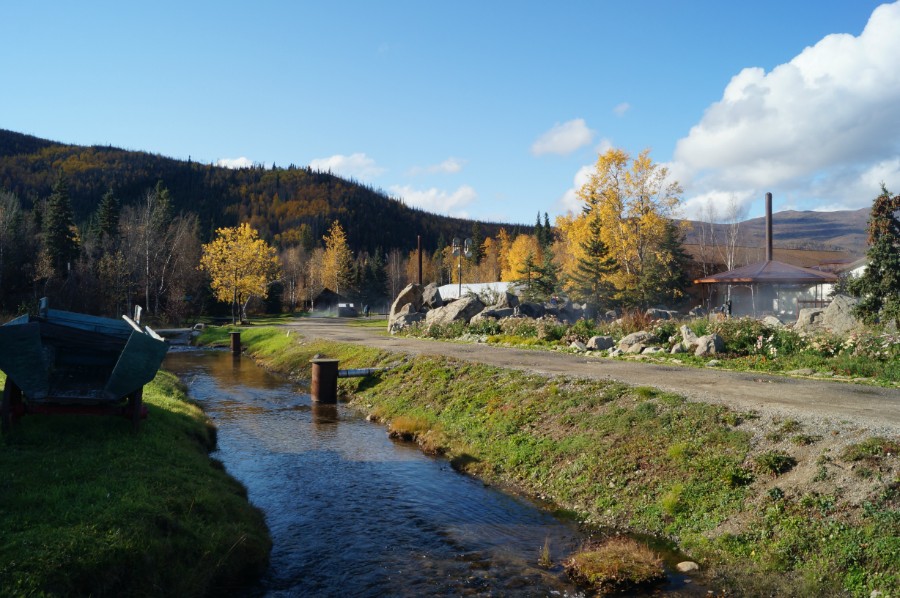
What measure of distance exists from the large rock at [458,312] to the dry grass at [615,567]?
23123mm

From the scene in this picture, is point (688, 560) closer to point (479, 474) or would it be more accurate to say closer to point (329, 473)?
point (479, 474)

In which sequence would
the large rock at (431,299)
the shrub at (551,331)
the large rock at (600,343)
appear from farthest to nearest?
the large rock at (431,299) < the shrub at (551,331) < the large rock at (600,343)

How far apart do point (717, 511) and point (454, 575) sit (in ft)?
11.5

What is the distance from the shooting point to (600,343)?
20.0 metres

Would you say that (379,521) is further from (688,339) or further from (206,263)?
(206,263)

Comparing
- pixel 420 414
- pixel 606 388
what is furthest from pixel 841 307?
pixel 420 414

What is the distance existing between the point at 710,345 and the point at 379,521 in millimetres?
12110

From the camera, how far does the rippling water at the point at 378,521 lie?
6.62 meters

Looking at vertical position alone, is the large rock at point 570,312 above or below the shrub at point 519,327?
above

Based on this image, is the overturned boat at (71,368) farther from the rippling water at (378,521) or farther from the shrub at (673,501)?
the shrub at (673,501)

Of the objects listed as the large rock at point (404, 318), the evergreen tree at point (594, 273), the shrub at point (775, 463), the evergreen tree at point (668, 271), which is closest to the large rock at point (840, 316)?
the shrub at point (775, 463)

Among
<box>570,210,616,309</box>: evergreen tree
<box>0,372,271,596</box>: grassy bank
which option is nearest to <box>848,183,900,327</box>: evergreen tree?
<box>0,372,271,596</box>: grassy bank

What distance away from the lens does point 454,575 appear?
22.2 feet

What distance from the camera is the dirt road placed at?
920 cm
